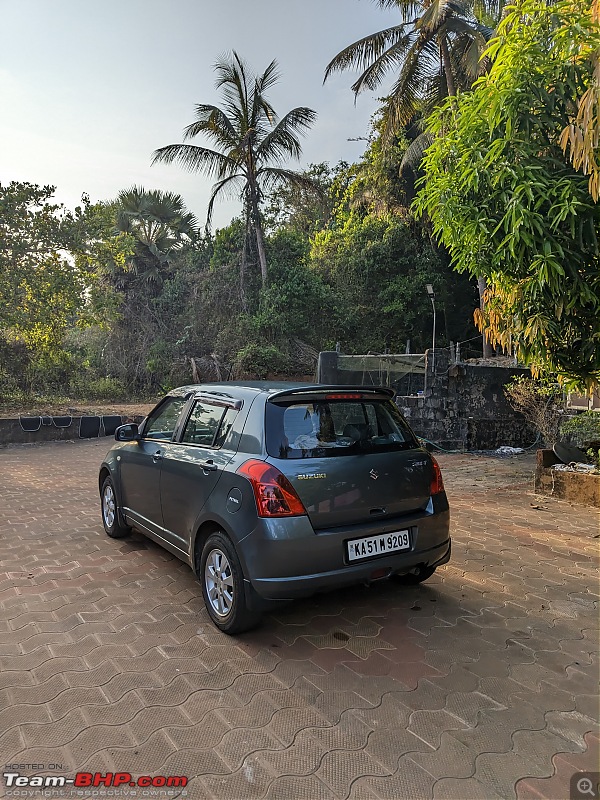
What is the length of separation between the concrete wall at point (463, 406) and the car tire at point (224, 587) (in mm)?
7847

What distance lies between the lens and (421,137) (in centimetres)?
1688

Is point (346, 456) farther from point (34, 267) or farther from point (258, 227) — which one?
point (258, 227)

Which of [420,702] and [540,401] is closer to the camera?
[420,702]

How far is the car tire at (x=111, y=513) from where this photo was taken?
486 cm

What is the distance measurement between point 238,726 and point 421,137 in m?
18.2

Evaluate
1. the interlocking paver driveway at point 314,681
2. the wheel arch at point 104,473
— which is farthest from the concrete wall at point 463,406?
the wheel arch at point 104,473

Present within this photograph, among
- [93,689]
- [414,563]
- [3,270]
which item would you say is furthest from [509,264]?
[3,270]

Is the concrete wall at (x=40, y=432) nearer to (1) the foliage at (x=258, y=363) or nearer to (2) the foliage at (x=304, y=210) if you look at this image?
(1) the foliage at (x=258, y=363)

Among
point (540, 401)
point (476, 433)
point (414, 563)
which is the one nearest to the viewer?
point (414, 563)

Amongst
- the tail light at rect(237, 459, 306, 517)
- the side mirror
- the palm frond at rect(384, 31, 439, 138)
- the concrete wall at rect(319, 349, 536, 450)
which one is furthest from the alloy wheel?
the palm frond at rect(384, 31, 439, 138)

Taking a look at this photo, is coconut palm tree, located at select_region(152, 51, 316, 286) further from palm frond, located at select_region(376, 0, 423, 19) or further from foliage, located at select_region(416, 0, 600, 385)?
foliage, located at select_region(416, 0, 600, 385)

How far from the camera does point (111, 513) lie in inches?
196

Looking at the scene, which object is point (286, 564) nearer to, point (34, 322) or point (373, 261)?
point (34, 322)

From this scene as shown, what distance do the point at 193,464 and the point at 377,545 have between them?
1336 millimetres
